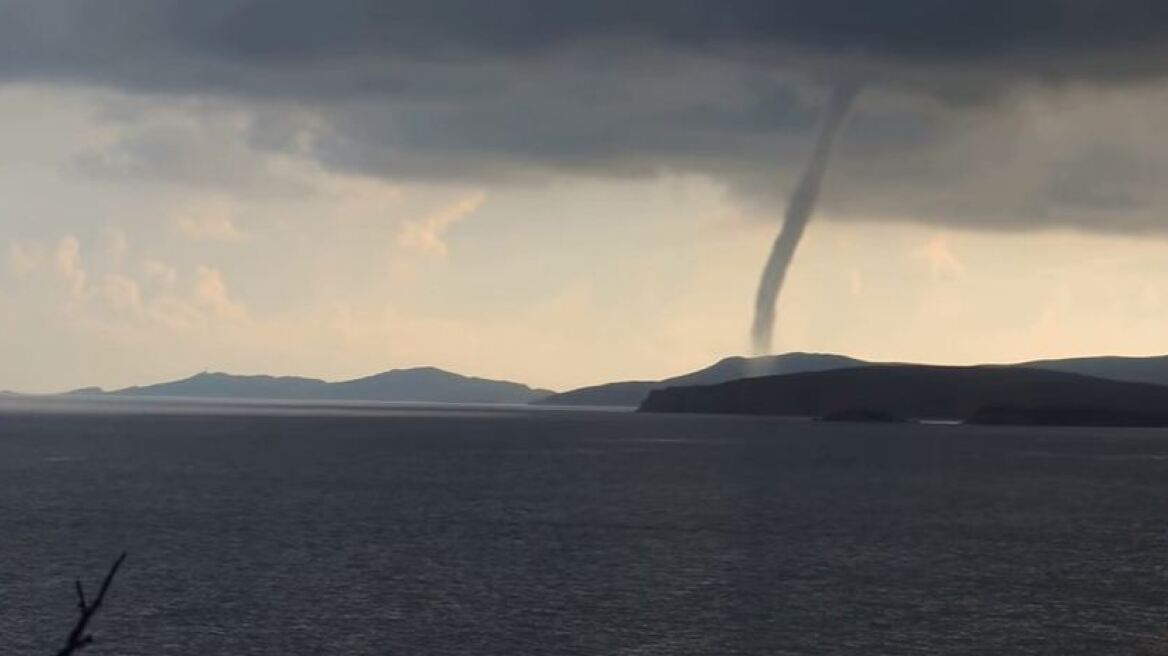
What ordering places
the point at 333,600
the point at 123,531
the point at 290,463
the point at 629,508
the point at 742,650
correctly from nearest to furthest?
the point at 742,650 → the point at 333,600 → the point at 123,531 → the point at 629,508 → the point at 290,463

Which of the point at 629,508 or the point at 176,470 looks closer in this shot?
the point at 629,508

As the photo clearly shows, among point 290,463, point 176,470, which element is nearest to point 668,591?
point 176,470

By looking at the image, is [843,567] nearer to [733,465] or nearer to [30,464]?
[733,465]

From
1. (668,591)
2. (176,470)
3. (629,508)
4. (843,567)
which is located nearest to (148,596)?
(668,591)

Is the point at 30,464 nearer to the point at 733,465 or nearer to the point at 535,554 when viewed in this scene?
the point at 733,465

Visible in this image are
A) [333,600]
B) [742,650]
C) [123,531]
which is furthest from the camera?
[123,531]

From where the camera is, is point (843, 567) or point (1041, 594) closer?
point (1041, 594)
